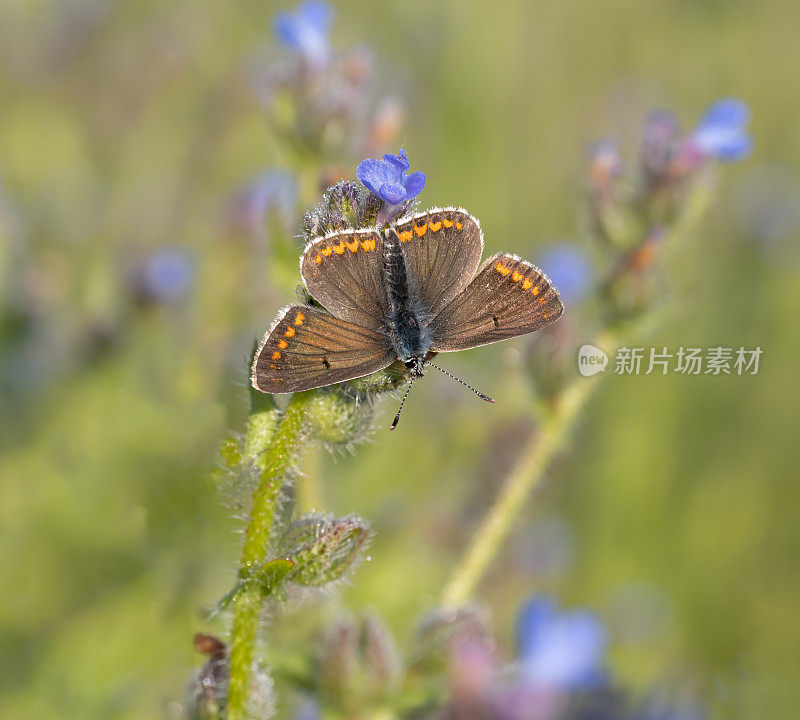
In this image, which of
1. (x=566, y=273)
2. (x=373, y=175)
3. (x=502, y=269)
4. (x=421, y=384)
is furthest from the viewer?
(x=421, y=384)

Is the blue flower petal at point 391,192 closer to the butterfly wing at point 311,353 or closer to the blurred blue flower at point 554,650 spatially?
the butterfly wing at point 311,353

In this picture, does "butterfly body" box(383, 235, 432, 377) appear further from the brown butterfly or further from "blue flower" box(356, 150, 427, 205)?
"blue flower" box(356, 150, 427, 205)

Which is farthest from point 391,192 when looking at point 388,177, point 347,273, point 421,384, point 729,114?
point 421,384

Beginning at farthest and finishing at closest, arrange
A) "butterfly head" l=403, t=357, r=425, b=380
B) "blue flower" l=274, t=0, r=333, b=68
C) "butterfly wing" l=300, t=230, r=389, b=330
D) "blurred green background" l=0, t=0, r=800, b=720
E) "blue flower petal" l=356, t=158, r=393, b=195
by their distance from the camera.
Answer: "blue flower" l=274, t=0, r=333, b=68
"blurred green background" l=0, t=0, r=800, b=720
"butterfly head" l=403, t=357, r=425, b=380
"butterfly wing" l=300, t=230, r=389, b=330
"blue flower petal" l=356, t=158, r=393, b=195

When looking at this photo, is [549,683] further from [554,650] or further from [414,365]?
[414,365]

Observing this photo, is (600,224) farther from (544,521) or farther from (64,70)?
(64,70)

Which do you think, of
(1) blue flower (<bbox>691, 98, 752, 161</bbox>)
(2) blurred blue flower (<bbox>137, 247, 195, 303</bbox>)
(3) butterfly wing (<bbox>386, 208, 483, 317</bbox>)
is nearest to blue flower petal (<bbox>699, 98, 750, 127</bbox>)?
(1) blue flower (<bbox>691, 98, 752, 161</bbox>)

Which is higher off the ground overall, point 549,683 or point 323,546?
point 549,683
